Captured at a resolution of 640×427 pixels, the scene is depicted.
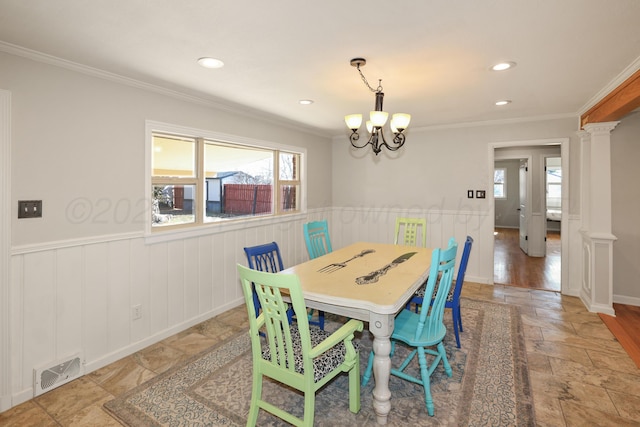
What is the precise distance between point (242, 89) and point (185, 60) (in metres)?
0.73

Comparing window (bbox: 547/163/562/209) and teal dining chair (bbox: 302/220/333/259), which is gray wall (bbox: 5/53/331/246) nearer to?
teal dining chair (bbox: 302/220/333/259)

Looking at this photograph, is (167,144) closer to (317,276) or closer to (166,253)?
(166,253)

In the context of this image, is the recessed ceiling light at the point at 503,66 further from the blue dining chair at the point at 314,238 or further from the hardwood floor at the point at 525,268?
the hardwood floor at the point at 525,268

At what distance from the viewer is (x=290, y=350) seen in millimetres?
1678

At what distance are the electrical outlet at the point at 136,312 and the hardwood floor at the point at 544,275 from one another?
4.01 m

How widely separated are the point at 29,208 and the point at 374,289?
2307 millimetres

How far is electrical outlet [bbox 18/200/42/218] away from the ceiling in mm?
951

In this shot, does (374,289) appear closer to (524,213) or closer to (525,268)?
(525,268)

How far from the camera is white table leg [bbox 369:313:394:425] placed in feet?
6.00

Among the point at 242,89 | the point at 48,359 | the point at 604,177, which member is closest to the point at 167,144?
the point at 242,89

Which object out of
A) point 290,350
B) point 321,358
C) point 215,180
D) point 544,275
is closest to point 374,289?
point 321,358

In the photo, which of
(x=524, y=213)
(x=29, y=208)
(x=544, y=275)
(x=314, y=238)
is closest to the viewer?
(x=29, y=208)

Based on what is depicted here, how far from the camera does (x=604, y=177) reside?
3521mm

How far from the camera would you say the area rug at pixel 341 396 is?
1.97 meters
